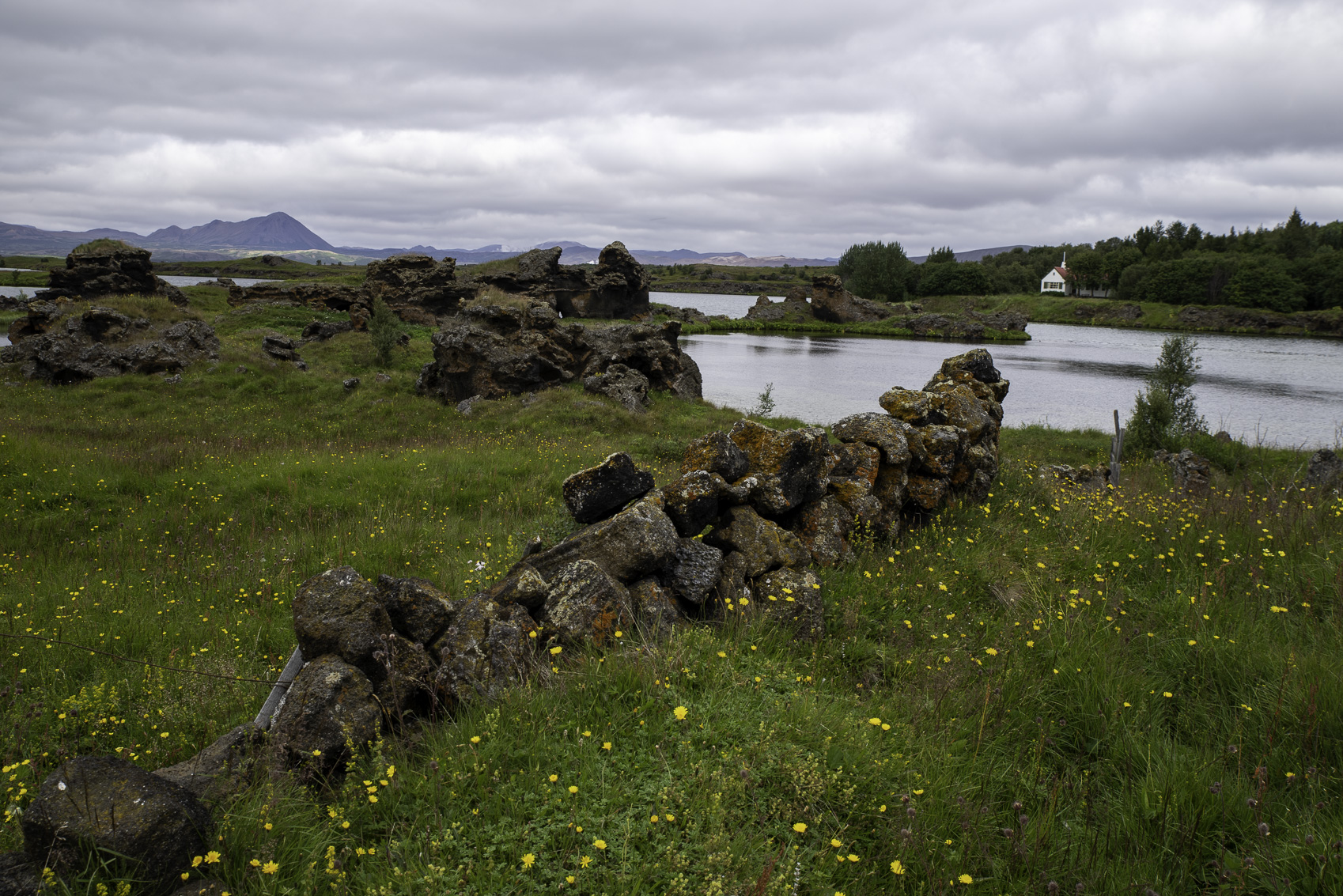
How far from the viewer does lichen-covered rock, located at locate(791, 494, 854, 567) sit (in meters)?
7.31

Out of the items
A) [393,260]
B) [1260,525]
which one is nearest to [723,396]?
[1260,525]

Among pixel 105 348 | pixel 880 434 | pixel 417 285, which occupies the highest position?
pixel 417 285

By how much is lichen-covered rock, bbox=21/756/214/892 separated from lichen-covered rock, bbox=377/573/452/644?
2.06 meters

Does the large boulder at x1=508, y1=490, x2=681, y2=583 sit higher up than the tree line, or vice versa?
the tree line

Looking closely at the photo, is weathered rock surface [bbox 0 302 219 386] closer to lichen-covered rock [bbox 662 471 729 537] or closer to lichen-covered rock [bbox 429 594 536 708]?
lichen-covered rock [bbox 662 471 729 537]

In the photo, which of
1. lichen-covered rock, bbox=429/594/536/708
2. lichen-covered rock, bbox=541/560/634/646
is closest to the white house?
lichen-covered rock, bbox=541/560/634/646

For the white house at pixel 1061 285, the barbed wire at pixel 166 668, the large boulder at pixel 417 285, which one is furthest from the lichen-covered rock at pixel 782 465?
the white house at pixel 1061 285

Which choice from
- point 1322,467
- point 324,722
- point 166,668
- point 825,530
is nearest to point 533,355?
point 825,530

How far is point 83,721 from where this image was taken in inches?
201

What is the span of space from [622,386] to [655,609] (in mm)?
19518

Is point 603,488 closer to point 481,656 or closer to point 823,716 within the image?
point 481,656

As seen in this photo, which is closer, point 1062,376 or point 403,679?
point 403,679

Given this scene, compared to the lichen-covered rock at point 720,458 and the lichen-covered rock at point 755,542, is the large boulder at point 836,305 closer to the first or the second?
the lichen-covered rock at point 720,458

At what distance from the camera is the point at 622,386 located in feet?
80.9
